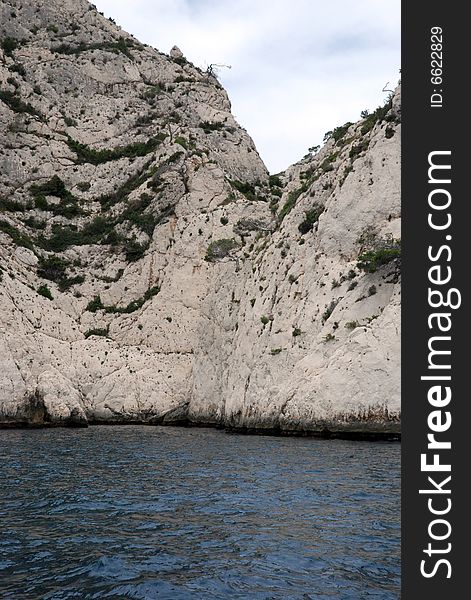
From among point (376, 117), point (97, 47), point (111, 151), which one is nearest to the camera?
point (376, 117)

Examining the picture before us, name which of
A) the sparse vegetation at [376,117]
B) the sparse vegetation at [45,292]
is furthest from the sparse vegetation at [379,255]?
the sparse vegetation at [45,292]

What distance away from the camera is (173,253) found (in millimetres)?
58219

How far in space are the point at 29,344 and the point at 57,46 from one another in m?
54.5

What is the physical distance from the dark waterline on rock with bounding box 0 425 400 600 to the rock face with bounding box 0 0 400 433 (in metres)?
11.2

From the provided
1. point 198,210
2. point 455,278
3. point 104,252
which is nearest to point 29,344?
point 104,252

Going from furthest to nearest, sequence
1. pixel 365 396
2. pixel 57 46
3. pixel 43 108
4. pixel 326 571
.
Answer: pixel 57 46 < pixel 43 108 < pixel 365 396 < pixel 326 571

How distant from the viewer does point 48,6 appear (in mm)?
86562

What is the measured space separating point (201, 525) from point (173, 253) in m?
45.6

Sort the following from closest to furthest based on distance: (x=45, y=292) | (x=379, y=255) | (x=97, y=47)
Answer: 1. (x=379, y=255)
2. (x=45, y=292)
3. (x=97, y=47)

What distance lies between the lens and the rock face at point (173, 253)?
1394 inches

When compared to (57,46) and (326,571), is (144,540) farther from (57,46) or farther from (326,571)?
(57,46)

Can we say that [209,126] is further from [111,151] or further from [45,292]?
[45,292]

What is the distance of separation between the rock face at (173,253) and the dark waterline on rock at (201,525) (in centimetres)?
1117

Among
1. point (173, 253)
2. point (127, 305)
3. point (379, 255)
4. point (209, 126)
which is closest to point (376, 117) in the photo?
point (379, 255)
